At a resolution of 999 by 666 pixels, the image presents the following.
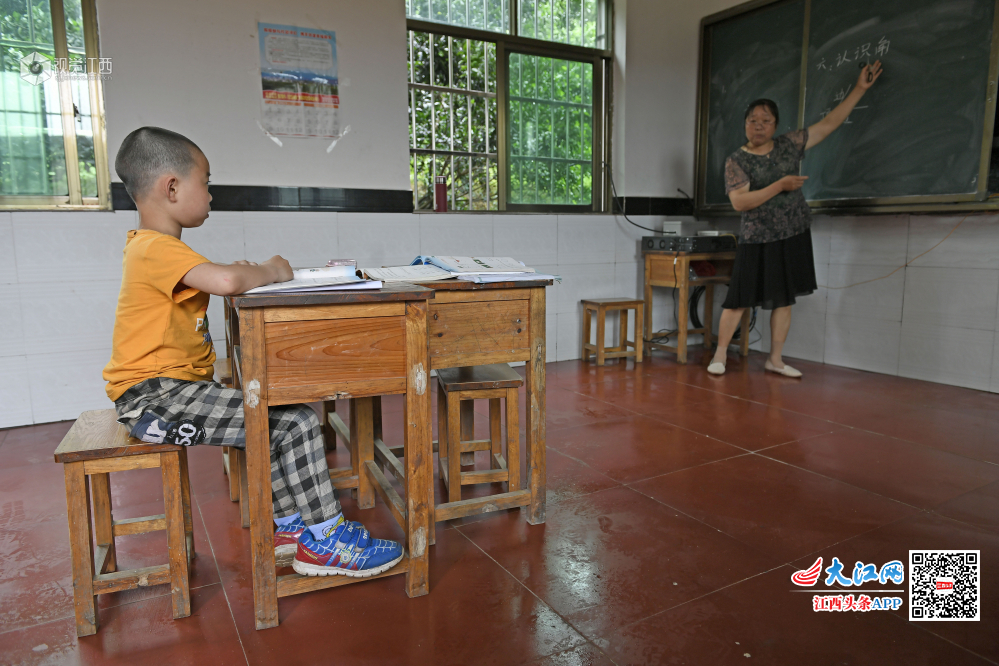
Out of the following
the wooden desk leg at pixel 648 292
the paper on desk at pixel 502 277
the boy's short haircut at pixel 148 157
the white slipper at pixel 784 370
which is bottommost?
the white slipper at pixel 784 370

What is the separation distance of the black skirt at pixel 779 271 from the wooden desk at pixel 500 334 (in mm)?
2407

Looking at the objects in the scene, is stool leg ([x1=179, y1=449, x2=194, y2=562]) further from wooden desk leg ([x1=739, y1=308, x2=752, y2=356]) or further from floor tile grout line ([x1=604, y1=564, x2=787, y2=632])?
wooden desk leg ([x1=739, y1=308, x2=752, y2=356])

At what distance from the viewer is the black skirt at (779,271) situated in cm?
378

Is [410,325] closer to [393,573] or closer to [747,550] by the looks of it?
[393,573]

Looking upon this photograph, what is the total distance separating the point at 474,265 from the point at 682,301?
2690 millimetres

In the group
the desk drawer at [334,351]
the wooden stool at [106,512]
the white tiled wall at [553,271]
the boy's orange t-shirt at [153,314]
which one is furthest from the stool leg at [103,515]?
the white tiled wall at [553,271]

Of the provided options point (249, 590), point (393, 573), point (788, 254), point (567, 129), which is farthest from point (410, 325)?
point (567, 129)

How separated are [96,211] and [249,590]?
2.32 m

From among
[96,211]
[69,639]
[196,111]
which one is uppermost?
[196,111]

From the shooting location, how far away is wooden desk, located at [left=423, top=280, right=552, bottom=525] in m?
1.80

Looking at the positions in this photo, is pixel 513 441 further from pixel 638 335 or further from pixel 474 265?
pixel 638 335

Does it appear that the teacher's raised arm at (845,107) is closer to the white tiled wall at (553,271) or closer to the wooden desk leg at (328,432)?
the white tiled wall at (553,271)

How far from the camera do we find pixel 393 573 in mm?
1558

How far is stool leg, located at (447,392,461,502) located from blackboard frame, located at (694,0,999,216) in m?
2.98
